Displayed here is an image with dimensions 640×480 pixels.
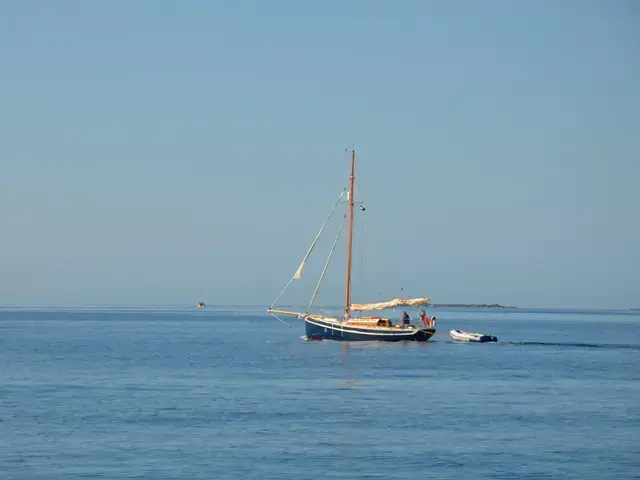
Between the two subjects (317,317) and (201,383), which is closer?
(201,383)

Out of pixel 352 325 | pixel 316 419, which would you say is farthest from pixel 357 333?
pixel 316 419

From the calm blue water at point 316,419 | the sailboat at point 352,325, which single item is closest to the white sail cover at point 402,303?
the sailboat at point 352,325

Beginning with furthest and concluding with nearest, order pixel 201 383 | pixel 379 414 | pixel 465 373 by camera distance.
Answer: pixel 465 373 → pixel 201 383 → pixel 379 414

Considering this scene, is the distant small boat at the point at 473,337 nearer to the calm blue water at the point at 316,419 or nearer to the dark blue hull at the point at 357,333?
the dark blue hull at the point at 357,333

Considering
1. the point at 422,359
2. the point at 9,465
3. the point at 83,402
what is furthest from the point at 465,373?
the point at 9,465

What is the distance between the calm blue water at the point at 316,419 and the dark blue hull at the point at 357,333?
23.3 m

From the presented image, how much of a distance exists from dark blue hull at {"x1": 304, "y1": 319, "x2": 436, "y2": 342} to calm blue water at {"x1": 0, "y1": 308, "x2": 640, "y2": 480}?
76.5ft

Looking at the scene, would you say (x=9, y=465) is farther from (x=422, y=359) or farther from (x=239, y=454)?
(x=422, y=359)

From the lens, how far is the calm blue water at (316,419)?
1535 inches

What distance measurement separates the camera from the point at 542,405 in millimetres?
58031

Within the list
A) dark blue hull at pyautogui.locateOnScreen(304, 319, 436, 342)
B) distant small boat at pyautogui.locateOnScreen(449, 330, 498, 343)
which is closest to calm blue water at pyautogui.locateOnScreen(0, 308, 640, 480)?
dark blue hull at pyautogui.locateOnScreen(304, 319, 436, 342)

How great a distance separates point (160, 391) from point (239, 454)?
23.4m

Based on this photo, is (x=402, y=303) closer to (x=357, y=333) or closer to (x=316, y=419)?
(x=357, y=333)

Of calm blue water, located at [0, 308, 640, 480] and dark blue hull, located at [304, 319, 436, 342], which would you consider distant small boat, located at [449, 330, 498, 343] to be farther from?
calm blue water, located at [0, 308, 640, 480]
